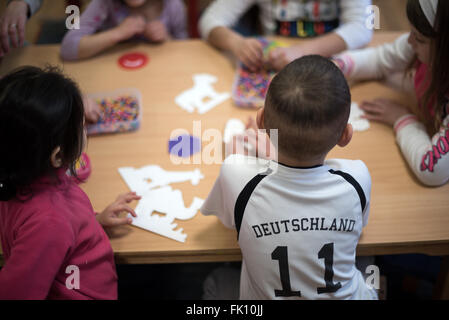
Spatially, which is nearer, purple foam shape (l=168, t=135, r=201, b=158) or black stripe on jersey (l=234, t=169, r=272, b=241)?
black stripe on jersey (l=234, t=169, r=272, b=241)

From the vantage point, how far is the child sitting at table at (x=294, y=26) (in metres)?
1.28

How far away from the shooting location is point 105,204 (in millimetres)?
967

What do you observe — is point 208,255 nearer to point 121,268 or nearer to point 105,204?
point 105,204

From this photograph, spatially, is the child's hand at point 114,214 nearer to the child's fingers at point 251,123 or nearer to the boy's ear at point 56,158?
the boy's ear at point 56,158

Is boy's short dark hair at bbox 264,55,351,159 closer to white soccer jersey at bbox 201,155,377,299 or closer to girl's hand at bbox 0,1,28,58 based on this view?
white soccer jersey at bbox 201,155,377,299

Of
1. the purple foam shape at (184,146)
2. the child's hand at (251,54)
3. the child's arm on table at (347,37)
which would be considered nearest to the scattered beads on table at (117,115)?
the purple foam shape at (184,146)

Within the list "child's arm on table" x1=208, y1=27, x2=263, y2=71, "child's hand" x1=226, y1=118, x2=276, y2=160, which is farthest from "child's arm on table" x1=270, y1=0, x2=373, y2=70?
"child's hand" x1=226, y1=118, x2=276, y2=160

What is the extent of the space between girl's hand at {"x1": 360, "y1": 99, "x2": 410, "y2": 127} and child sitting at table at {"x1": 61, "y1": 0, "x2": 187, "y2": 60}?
744mm

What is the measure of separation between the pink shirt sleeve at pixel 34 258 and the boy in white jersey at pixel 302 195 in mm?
346

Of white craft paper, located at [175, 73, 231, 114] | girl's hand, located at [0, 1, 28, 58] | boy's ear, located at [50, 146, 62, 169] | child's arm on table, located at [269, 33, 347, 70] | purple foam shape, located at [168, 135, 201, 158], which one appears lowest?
purple foam shape, located at [168, 135, 201, 158]

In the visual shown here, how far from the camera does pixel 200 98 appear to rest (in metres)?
1.21

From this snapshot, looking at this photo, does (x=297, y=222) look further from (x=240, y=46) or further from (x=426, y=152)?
(x=240, y=46)

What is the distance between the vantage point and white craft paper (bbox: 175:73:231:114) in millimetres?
1185

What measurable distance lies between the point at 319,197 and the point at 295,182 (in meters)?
0.05
